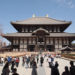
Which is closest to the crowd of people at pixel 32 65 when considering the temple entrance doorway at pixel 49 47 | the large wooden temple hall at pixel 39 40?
the large wooden temple hall at pixel 39 40

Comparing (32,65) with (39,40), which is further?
(39,40)

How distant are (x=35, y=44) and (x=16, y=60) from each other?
33.7m

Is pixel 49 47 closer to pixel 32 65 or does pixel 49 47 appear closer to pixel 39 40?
pixel 39 40

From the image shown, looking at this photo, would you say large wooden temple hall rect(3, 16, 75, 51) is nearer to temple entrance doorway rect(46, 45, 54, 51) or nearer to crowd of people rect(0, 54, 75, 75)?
temple entrance doorway rect(46, 45, 54, 51)

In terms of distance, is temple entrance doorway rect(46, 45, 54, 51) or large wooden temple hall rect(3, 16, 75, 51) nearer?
large wooden temple hall rect(3, 16, 75, 51)

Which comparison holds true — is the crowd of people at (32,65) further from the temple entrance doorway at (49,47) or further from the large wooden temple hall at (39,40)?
the temple entrance doorway at (49,47)

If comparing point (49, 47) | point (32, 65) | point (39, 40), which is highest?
point (39, 40)

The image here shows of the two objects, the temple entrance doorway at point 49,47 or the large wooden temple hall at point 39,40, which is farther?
the temple entrance doorway at point 49,47

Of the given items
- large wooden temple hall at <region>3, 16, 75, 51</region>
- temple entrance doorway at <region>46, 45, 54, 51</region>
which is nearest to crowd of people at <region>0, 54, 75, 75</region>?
large wooden temple hall at <region>3, 16, 75, 51</region>

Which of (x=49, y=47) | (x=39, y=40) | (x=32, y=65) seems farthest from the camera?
(x=39, y=40)

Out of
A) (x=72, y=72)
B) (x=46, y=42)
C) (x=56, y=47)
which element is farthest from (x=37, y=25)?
(x=72, y=72)

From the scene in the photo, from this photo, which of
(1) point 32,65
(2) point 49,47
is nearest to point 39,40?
(2) point 49,47

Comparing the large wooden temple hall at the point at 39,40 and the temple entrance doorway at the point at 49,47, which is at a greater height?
the large wooden temple hall at the point at 39,40

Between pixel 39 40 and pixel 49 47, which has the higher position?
pixel 39 40
